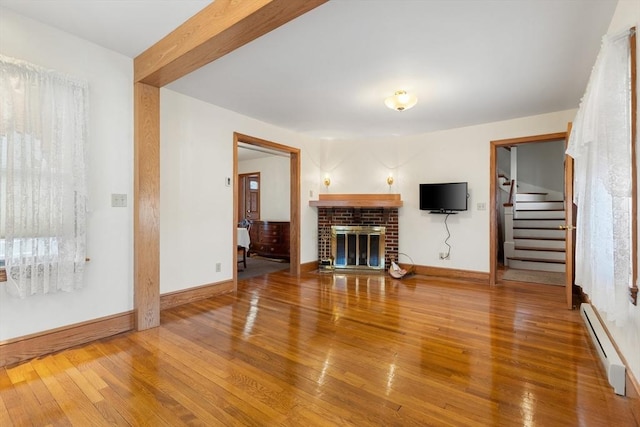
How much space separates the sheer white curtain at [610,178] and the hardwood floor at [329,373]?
64 centimetres

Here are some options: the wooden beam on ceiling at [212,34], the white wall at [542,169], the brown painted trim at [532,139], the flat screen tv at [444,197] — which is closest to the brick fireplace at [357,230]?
the flat screen tv at [444,197]

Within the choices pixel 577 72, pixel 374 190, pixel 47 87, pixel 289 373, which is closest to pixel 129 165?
pixel 47 87

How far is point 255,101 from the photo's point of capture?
3648mm

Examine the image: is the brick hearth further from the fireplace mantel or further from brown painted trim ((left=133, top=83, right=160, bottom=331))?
brown painted trim ((left=133, top=83, right=160, bottom=331))

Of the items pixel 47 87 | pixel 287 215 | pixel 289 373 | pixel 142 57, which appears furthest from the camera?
pixel 287 215

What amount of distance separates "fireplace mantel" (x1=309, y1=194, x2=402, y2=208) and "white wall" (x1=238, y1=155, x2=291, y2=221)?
1540 millimetres

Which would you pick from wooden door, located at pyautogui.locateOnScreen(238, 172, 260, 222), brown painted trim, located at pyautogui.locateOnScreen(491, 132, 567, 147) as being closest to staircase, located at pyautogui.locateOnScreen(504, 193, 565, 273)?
brown painted trim, located at pyautogui.locateOnScreen(491, 132, 567, 147)

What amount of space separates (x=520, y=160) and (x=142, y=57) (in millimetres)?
8088

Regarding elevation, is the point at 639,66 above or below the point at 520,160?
below

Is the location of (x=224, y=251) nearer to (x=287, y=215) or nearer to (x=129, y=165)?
(x=129, y=165)

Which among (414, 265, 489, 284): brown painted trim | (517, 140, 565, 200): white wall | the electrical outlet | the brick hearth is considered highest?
(517, 140, 565, 200): white wall

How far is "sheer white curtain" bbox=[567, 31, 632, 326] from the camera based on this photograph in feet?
4.75

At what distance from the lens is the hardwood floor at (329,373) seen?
1572mm

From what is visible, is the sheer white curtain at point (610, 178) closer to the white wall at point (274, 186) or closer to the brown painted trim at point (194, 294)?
the brown painted trim at point (194, 294)
